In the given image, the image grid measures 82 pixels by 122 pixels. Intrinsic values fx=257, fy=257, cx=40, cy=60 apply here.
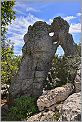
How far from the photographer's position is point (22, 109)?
524 centimetres

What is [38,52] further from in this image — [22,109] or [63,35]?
[22,109]

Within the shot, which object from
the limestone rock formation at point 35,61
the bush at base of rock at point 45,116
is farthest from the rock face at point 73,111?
the limestone rock formation at point 35,61

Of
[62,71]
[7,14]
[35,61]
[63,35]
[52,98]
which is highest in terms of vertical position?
[7,14]

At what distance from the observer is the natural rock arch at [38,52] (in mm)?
5555

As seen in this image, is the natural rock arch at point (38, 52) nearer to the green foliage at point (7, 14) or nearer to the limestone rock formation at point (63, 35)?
the limestone rock formation at point (63, 35)

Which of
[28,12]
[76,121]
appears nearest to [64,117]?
[76,121]

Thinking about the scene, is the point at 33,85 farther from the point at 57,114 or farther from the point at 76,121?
the point at 76,121

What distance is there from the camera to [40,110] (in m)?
4.95

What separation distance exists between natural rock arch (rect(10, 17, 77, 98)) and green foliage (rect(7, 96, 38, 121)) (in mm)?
272

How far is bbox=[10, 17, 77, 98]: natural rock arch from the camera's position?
219 inches

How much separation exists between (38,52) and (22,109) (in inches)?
49.8

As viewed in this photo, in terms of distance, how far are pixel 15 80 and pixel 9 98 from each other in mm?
429

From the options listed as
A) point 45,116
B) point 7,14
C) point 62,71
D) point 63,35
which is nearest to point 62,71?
point 62,71

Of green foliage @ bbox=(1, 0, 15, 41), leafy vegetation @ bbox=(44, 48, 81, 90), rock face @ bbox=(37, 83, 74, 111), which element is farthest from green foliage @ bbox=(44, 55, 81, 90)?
green foliage @ bbox=(1, 0, 15, 41)
